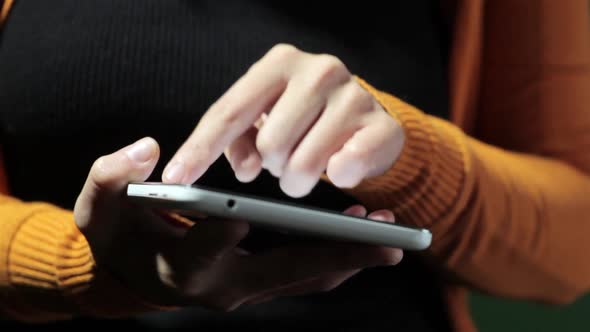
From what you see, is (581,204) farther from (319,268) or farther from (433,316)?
(319,268)

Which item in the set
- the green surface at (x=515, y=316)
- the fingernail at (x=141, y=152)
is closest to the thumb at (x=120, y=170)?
the fingernail at (x=141, y=152)

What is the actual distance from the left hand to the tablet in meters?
0.03

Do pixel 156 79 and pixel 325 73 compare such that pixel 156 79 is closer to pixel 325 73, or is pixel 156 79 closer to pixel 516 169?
pixel 325 73

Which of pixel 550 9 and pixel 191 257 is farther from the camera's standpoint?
pixel 550 9

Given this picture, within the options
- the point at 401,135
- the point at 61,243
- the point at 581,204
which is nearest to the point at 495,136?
the point at 581,204

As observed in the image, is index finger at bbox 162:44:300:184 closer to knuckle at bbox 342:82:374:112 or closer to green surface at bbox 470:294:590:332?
knuckle at bbox 342:82:374:112

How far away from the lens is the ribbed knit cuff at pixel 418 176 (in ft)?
0.97

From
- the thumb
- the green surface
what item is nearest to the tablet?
the thumb

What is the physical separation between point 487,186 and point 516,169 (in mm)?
50

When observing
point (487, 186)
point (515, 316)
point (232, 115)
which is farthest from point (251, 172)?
point (515, 316)

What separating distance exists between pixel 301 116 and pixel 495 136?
27 centimetres

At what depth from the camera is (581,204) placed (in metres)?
0.41

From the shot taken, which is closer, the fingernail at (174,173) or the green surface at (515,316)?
the fingernail at (174,173)

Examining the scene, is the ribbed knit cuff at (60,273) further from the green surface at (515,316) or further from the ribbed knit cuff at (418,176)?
the green surface at (515,316)
